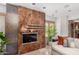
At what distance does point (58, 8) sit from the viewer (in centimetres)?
250

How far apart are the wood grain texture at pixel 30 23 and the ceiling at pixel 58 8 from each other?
11 centimetres

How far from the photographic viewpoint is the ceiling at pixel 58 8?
8.07ft

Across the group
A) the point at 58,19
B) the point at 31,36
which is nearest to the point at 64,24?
the point at 58,19

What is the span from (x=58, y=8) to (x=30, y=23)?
0.64 m

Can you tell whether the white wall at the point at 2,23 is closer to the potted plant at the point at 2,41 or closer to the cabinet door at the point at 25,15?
the potted plant at the point at 2,41

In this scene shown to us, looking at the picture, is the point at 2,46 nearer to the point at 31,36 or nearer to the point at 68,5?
the point at 31,36

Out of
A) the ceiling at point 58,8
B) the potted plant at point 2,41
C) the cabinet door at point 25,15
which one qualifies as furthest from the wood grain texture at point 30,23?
the potted plant at point 2,41

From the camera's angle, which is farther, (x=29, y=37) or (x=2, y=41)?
(x=29, y=37)

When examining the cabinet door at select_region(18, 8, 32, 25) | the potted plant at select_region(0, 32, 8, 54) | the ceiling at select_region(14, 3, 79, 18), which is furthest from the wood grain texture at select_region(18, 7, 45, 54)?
the potted plant at select_region(0, 32, 8, 54)

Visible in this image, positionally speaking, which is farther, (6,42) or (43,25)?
(43,25)

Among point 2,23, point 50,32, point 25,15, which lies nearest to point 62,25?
point 50,32

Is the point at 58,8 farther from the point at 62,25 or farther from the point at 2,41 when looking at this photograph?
the point at 2,41

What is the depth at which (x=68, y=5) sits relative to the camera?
97.1 inches

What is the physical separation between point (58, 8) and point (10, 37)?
3.62 feet
